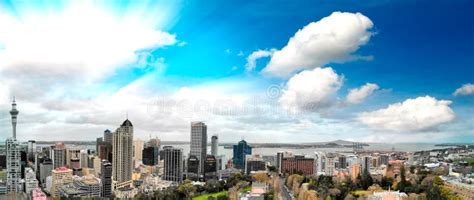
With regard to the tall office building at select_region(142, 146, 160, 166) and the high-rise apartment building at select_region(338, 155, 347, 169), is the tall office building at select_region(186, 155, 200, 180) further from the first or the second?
the high-rise apartment building at select_region(338, 155, 347, 169)

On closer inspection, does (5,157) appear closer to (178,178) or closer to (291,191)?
(178,178)

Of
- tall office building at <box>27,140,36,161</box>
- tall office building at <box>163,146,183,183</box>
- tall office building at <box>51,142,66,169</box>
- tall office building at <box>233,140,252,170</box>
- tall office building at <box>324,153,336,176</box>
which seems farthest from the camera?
tall office building at <box>233,140,252,170</box>

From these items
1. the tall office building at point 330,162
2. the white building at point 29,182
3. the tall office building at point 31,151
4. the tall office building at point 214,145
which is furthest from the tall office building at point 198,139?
the white building at point 29,182

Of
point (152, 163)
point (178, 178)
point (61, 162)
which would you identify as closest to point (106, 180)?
point (178, 178)

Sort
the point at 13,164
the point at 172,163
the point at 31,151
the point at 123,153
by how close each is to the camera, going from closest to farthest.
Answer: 1. the point at 13,164
2. the point at 31,151
3. the point at 123,153
4. the point at 172,163

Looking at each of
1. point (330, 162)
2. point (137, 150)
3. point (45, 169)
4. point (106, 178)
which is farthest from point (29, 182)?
point (330, 162)

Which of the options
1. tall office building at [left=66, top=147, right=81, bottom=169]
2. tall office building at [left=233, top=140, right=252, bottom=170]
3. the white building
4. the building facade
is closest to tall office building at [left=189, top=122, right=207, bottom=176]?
tall office building at [left=233, top=140, right=252, bottom=170]

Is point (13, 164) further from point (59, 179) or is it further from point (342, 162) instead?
point (342, 162)
